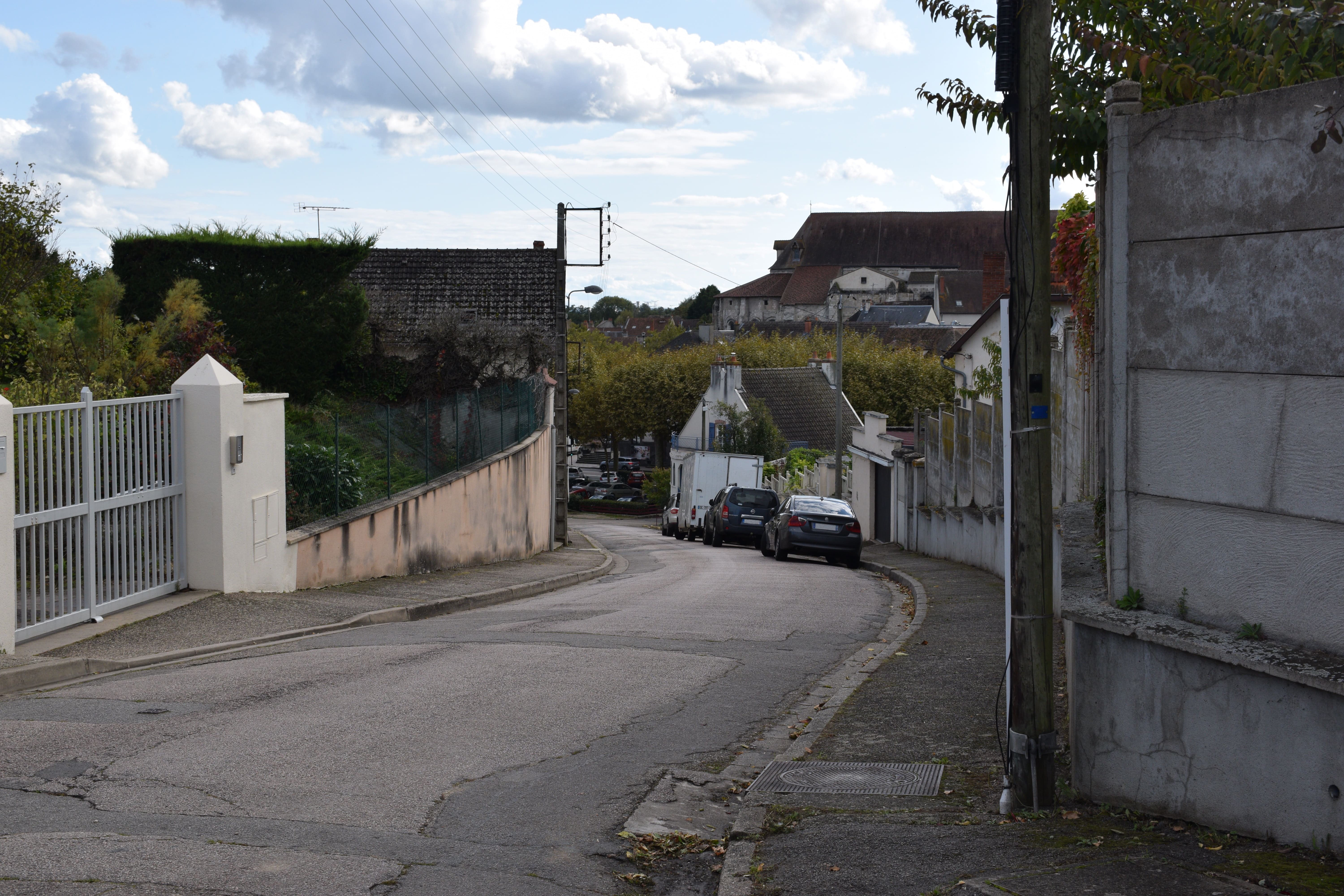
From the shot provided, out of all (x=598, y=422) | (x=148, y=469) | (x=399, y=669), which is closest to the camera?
(x=399, y=669)

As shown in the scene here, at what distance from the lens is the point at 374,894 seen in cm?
481

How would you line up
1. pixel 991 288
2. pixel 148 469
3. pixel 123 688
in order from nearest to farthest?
pixel 123 688
pixel 148 469
pixel 991 288

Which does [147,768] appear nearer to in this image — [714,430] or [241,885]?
[241,885]

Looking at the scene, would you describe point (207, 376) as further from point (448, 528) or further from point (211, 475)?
point (448, 528)

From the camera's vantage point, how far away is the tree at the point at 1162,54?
555 centimetres

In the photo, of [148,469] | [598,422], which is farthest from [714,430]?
[148,469]

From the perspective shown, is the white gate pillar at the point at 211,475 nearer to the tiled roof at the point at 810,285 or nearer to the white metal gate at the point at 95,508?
the white metal gate at the point at 95,508

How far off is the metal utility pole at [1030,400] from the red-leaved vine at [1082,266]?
14.6 feet

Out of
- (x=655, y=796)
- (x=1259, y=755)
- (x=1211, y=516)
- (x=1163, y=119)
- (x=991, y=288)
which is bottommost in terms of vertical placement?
(x=655, y=796)

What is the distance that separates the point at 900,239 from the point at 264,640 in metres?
108

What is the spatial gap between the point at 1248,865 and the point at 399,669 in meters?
6.60

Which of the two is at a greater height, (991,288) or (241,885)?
(991,288)

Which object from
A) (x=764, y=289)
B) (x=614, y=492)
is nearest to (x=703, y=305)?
(x=764, y=289)

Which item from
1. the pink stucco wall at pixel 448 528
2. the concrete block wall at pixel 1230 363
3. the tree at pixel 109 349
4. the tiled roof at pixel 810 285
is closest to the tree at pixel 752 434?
the pink stucco wall at pixel 448 528
